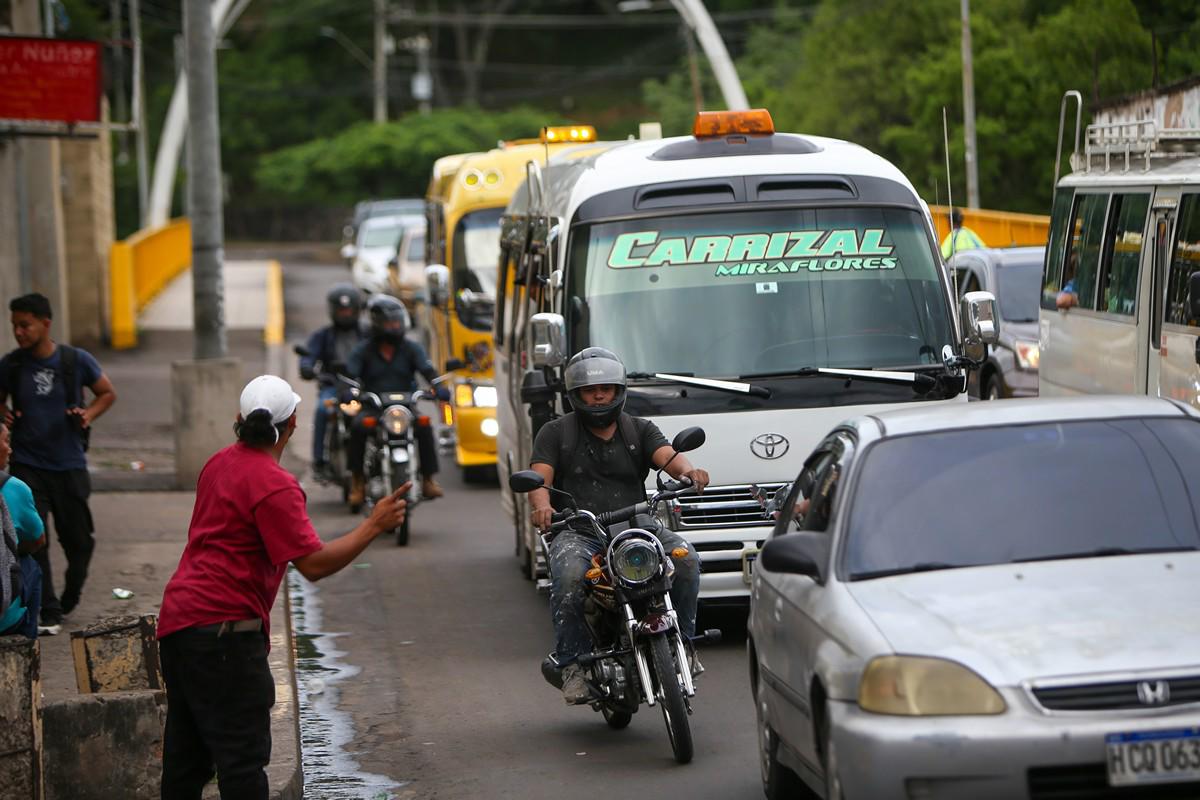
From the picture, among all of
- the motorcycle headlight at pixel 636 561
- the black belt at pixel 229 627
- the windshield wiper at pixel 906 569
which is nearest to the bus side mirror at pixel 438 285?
the motorcycle headlight at pixel 636 561

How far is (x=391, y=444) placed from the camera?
15.5 metres

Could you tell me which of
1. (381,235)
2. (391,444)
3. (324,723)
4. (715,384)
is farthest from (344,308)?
(381,235)

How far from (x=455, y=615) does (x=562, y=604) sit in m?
3.87

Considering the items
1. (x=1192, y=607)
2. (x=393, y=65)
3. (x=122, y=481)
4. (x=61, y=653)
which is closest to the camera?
(x=1192, y=607)

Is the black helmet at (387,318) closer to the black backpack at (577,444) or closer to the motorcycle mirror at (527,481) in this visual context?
the black backpack at (577,444)

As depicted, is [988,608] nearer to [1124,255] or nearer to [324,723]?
[324,723]

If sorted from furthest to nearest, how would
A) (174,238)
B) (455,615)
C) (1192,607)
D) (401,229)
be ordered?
(174,238), (401,229), (455,615), (1192,607)

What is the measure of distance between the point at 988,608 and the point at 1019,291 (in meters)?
14.1

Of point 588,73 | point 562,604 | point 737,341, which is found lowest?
point 562,604

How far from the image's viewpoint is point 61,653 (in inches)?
417

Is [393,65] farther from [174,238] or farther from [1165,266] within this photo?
[1165,266]

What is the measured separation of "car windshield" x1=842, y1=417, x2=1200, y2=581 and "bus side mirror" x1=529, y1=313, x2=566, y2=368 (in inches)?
161

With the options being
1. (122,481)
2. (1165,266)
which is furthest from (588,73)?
(1165,266)

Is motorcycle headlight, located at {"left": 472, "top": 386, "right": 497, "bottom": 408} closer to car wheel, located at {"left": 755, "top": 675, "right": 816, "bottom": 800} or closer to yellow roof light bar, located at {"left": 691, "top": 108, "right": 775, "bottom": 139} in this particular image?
yellow roof light bar, located at {"left": 691, "top": 108, "right": 775, "bottom": 139}
